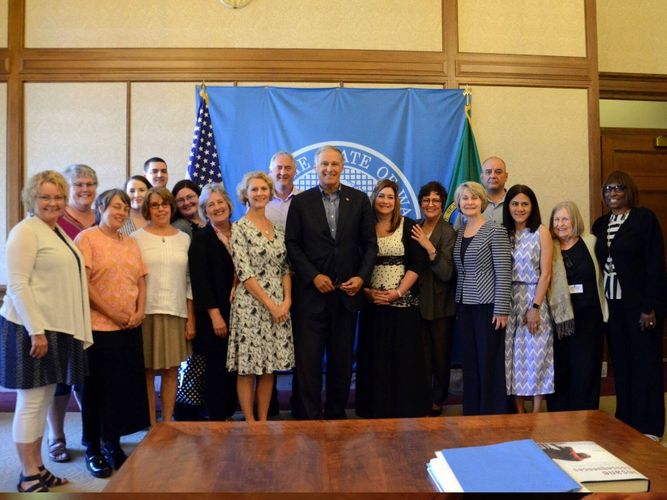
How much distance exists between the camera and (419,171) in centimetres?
446

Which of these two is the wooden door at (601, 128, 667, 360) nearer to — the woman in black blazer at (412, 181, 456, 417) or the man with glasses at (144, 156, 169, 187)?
the woman in black blazer at (412, 181, 456, 417)

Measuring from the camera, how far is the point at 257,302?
10.3ft

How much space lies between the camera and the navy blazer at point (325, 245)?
3215mm

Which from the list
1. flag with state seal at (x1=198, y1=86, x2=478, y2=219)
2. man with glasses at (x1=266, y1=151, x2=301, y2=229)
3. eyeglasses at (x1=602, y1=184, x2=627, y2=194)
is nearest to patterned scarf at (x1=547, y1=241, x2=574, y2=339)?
eyeglasses at (x1=602, y1=184, x2=627, y2=194)

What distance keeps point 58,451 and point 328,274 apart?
5.73ft

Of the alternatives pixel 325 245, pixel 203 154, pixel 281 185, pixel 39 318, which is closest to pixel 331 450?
pixel 39 318

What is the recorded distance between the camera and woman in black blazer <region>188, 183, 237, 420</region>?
3135 mm

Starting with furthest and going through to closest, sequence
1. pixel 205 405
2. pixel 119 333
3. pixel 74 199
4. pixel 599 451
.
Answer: pixel 205 405
pixel 74 199
pixel 119 333
pixel 599 451

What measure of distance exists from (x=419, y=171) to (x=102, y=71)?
2.64 metres

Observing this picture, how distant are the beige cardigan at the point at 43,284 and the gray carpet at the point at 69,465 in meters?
0.67

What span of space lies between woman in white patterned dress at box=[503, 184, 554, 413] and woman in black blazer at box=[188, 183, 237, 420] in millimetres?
1720

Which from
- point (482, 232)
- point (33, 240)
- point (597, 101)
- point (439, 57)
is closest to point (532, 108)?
point (597, 101)

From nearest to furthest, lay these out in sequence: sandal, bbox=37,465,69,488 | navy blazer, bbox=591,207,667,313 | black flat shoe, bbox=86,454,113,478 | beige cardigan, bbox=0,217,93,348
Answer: beige cardigan, bbox=0,217,93,348 < sandal, bbox=37,465,69,488 < black flat shoe, bbox=86,454,113,478 < navy blazer, bbox=591,207,667,313

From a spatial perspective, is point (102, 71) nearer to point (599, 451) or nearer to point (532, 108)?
point (532, 108)
